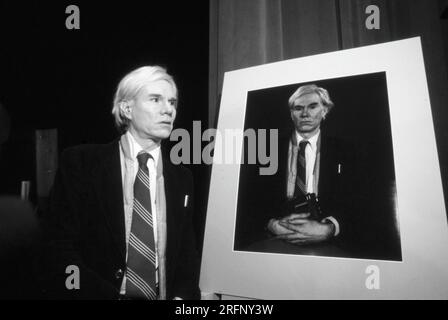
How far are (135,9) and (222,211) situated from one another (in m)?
0.73

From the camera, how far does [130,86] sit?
36.8 inches

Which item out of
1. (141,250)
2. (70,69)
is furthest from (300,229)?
(70,69)

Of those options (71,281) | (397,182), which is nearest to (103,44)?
(71,281)

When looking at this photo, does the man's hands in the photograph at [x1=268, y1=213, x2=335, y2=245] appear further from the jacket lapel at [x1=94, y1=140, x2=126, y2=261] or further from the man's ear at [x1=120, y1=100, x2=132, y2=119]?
the man's ear at [x1=120, y1=100, x2=132, y2=119]

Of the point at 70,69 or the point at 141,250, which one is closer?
the point at 141,250

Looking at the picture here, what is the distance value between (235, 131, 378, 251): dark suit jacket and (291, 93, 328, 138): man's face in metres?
0.04

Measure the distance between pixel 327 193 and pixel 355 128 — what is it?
0.64ft

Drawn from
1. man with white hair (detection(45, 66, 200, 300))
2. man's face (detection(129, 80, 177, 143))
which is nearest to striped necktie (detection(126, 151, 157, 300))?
man with white hair (detection(45, 66, 200, 300))

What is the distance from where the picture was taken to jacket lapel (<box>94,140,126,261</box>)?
0.84 meters

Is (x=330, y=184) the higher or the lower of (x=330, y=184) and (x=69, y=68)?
the lower

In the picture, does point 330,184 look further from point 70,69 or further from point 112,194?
point 70,69

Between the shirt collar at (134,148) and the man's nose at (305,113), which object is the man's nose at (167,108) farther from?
the man's nose at (305,113)

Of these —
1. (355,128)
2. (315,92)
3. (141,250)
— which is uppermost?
(315,92)

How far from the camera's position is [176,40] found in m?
1.07
